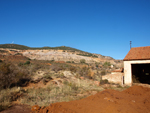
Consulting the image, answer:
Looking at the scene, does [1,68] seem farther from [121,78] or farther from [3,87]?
[121,78]

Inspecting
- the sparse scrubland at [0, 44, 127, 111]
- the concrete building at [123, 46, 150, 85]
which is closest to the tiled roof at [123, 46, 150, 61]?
the concrete building at [123, 46, 150, 85]

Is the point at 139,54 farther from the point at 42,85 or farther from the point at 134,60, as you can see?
the point at 42,85

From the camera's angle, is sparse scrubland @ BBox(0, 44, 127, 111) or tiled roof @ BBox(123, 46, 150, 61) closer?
sparse scrubland @ BBox(0, 44, 127, 111)

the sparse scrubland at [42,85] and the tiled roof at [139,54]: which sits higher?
the tiled roof at [139,54]

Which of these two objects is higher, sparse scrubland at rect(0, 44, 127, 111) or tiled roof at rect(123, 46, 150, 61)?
tiled roof at rect(123, 46, 150, 61)

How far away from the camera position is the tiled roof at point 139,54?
12695 mm

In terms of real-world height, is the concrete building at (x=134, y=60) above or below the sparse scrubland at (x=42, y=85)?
above

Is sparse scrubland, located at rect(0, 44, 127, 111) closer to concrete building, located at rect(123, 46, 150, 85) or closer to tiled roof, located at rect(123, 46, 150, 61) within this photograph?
concrete building, located at rect(123, 46, 150, 85)

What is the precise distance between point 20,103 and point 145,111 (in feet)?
22.2

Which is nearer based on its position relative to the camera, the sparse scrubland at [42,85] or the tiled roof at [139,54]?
the sparse scrubland at [42,85]

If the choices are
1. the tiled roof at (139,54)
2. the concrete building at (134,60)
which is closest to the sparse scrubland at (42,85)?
the concrete building at (134,60)

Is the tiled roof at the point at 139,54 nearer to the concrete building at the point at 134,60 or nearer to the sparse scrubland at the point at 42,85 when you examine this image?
the concrete building at the point at 134,60

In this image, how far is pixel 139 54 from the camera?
44.1 feet

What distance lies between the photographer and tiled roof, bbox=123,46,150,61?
1269 cm
